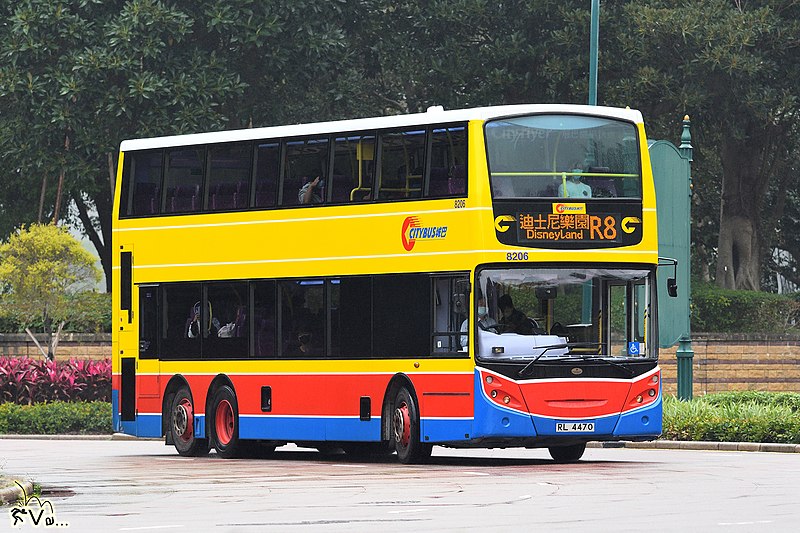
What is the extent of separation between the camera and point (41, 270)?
42.4 meters

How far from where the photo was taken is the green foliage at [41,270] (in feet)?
139

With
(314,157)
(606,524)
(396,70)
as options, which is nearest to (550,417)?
A: (314,157)

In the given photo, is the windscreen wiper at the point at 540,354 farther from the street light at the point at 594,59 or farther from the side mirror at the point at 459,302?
the street light at the point at 594,59

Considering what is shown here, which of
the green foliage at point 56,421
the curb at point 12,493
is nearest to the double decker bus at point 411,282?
the curb at point 12,493

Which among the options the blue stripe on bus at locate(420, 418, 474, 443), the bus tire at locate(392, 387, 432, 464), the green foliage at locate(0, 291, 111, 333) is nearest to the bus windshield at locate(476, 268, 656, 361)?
the blue stripe on bus at locate(420, 418, 474, 443)

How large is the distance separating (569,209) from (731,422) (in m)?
6.69

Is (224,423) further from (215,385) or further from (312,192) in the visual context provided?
(312,192)

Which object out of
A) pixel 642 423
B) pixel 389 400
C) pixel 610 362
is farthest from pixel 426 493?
pixel 389 400

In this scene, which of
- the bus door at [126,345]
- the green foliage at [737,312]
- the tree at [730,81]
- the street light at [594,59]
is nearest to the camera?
the bus door at [126,345]

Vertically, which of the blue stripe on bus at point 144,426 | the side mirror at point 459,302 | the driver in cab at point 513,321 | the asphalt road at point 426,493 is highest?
the side mirror at point 459,302

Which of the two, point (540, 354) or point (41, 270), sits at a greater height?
point (41, 270)

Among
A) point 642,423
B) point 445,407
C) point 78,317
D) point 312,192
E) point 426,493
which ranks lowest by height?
point 426,493

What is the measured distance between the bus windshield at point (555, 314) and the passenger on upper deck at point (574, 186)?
0.93 m

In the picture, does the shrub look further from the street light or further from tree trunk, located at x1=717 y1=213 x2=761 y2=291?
tree trunk, located at x1=717 y1=213 x2=761 y2=291
